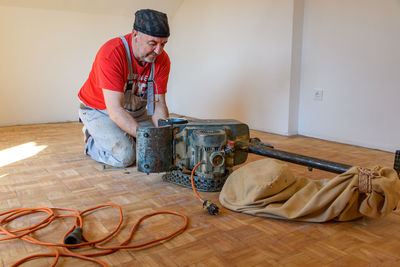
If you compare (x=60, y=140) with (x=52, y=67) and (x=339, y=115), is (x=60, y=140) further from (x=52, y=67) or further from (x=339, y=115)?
(x=339, y=115)

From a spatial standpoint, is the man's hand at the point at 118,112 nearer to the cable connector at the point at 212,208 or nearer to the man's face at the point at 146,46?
the man's face at the point at 146,46

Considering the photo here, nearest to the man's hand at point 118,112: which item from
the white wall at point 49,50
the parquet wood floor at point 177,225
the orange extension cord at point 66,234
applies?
the parquet wood floor at point 177,225

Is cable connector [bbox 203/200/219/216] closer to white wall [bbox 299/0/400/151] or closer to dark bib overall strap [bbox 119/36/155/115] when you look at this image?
dark bib overall strap [bbox 119/36/155/115]

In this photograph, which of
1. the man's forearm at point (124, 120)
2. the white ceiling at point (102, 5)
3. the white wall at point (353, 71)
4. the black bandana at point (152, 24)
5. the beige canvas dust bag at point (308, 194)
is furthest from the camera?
the white ceiling at point (102, 5)

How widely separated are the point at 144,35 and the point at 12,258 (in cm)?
133

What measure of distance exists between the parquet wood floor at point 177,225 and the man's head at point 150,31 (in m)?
0.76

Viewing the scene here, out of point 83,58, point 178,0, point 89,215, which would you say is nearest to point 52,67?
point 83,58

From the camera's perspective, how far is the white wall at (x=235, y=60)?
343 cm

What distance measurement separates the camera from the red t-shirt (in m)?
2.10

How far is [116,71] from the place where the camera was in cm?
212

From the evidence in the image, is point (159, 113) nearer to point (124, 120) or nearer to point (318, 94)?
point (124, 120)

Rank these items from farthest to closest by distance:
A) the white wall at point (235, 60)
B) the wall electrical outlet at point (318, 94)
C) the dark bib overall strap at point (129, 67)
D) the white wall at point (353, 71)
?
1. the white wall at point (235, 60)
2. the wall electrical outlet at point (318, 94)
3. the white wall at point (353, 71)
4. the dark bib overall strap at point (129, 67)

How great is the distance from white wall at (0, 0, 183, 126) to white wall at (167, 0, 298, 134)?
80 cm

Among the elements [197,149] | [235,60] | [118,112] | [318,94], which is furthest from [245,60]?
[197,149]
